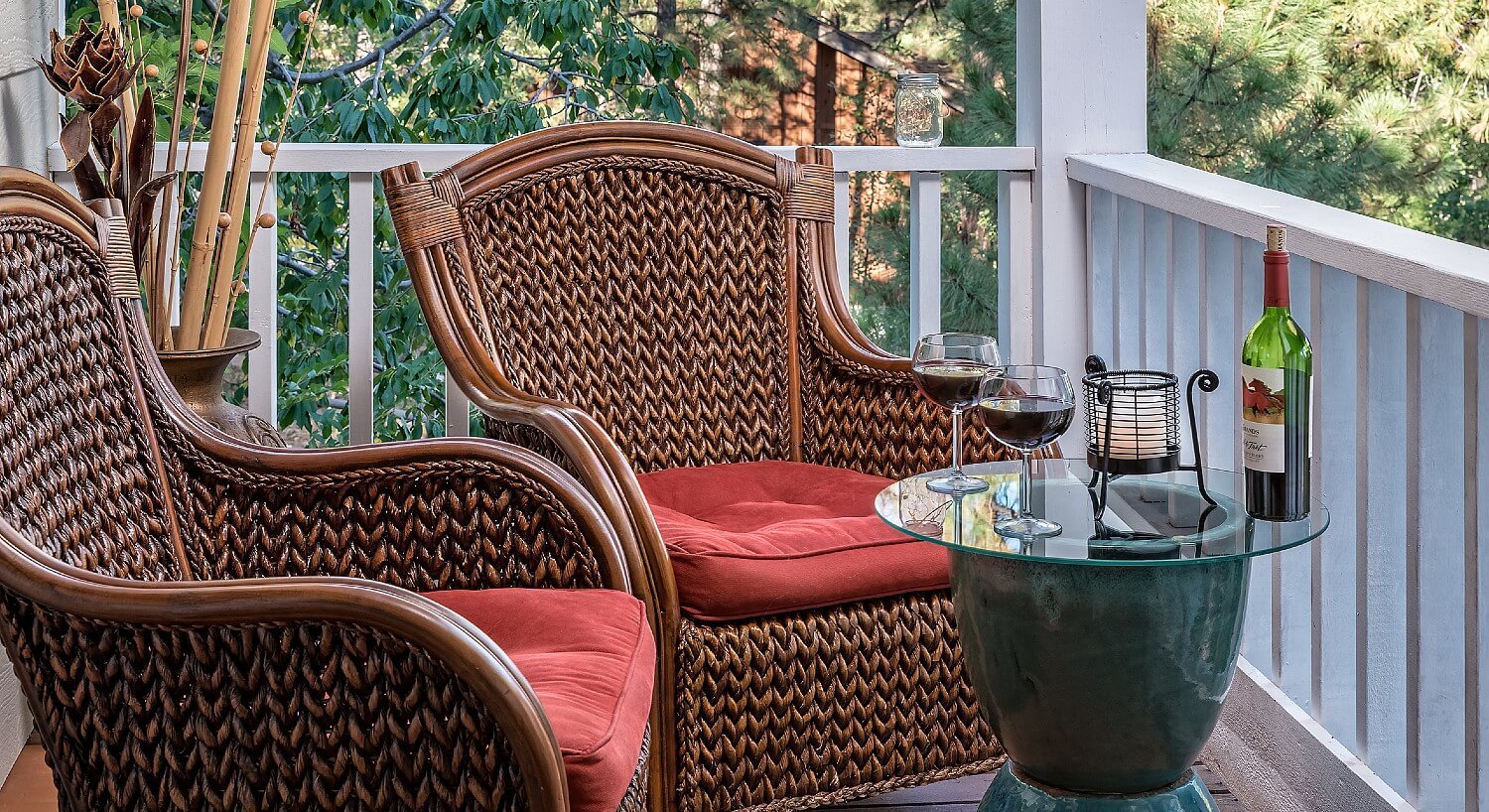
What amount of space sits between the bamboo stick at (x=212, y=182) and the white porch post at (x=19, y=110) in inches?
10.6

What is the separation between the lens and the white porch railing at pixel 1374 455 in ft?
5.62

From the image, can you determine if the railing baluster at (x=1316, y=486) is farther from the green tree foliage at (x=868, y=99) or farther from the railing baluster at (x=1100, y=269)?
the green tree foliage at (x=868, y=99)

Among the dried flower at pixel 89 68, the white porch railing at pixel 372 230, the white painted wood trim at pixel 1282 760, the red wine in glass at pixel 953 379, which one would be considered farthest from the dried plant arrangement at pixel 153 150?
the white painted wood trim at pixel 1282 760

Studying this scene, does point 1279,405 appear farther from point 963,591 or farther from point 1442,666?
point 1442,666

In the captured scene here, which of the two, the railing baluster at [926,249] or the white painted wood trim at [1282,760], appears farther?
the railing baluster at [926,249]

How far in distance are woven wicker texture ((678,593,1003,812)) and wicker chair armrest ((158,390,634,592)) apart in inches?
8.4

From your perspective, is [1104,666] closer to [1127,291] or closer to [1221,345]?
[1221,345]

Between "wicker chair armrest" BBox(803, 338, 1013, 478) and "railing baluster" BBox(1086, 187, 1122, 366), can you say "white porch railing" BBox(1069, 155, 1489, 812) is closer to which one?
"railing baluster" BBox(1086, 187, 1122, 366)

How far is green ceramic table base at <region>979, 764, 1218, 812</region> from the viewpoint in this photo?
1554 mm

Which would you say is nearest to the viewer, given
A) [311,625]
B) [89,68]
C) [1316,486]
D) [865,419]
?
[311,625]

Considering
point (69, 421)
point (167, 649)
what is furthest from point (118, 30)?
point (167, 649)

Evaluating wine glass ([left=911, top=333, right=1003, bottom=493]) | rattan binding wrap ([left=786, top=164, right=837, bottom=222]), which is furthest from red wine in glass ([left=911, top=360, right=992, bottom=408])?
rattan binding wrap ([left=786, top=164, right=837, bottom=222])

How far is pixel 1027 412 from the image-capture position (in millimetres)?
1512

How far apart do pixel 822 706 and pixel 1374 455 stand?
0.82 meters
